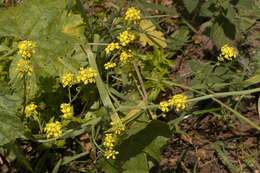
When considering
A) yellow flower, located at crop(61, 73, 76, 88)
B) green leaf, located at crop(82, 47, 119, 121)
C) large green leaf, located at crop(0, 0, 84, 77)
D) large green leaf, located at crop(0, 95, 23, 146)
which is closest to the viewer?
large green leaf, located at crop(0, 95, 23, 146)

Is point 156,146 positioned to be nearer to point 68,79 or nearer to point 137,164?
point 137,164

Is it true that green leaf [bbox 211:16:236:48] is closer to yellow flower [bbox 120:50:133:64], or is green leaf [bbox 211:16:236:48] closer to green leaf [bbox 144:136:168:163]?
yellow flower [bbox 120:50:133:64]

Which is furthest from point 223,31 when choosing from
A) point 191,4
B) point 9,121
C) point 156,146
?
point 9,121

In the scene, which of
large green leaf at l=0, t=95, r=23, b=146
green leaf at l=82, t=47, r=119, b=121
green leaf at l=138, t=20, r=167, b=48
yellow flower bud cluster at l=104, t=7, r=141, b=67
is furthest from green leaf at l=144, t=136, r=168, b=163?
green leaf at l=138, t=20, r=167, b=48

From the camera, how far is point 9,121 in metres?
1.58

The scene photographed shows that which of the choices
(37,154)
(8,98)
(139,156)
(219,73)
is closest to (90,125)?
(139,156)

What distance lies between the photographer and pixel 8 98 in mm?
1640

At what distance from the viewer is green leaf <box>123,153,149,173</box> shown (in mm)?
1822

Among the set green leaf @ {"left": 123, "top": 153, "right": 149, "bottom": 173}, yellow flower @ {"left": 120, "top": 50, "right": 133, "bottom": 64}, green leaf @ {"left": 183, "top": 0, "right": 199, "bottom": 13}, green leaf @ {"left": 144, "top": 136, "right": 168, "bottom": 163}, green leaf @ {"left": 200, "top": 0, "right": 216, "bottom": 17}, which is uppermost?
green leaf @ {"left": 183, "top": 0, "right": 199, "bottom": 13}

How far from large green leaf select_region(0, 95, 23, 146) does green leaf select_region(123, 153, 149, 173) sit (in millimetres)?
734

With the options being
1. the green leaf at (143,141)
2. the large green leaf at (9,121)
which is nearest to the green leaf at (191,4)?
the green leaf at (143,141)

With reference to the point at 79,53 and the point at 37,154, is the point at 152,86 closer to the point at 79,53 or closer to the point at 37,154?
the point at 79,53

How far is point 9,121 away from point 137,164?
87 centimetres

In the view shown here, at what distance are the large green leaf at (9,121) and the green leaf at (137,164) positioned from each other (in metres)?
0.73
